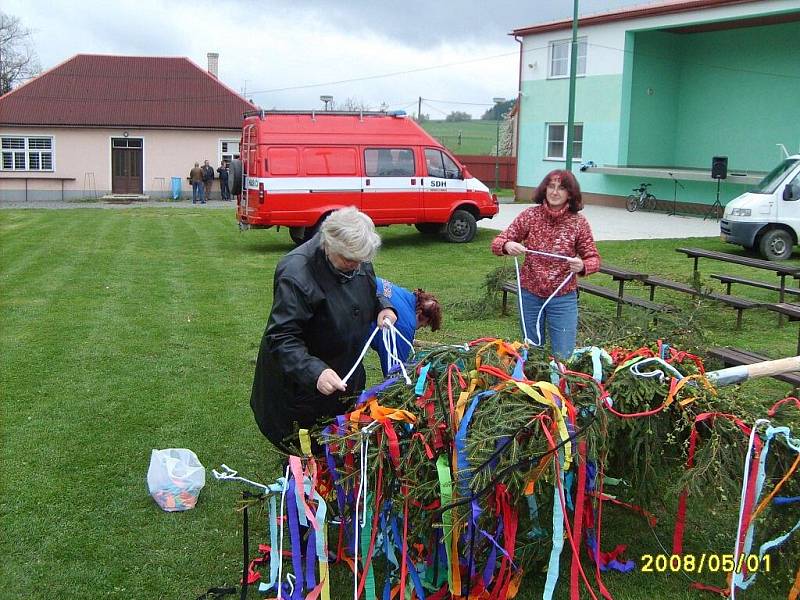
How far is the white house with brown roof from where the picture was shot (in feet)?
110

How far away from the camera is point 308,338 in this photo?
3.89 meters

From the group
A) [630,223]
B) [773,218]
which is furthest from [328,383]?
[630,223]

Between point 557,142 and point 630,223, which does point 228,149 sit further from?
point 630,223

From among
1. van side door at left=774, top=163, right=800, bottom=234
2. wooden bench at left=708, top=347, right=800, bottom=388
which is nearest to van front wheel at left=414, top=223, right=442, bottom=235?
van side door at left=774, top=163, right=800, bottom=234

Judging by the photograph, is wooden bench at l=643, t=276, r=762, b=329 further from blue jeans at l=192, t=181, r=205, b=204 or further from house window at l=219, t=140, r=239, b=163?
house window at l=219, t=140, r=239, b=163

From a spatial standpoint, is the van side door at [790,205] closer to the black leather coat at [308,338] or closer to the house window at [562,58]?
the black leather coat at [308,338]

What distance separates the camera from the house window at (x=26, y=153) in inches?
1316

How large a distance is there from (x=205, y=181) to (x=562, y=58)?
14723 mm

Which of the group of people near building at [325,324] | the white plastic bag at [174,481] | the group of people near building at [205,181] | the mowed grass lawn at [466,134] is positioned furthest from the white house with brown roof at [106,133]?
the group of people near building at [325,324]

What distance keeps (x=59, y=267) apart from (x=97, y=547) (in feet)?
34.4

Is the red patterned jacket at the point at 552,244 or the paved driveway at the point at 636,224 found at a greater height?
the red patterned jacket at the point at 552,244

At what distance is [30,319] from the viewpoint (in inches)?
377

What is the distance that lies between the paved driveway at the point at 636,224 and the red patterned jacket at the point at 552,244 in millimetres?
12037
